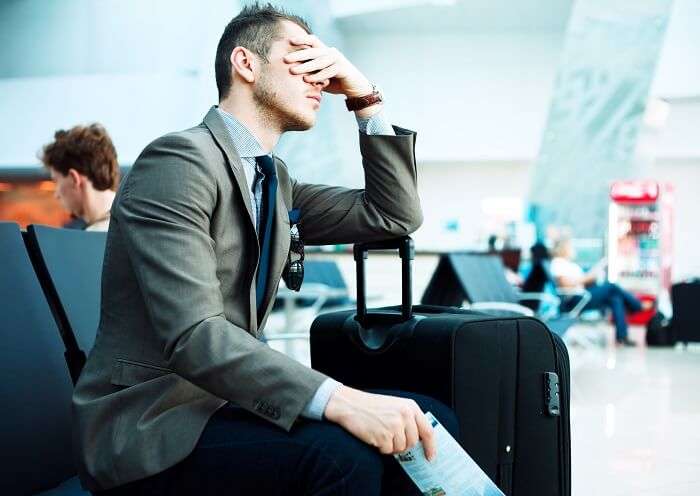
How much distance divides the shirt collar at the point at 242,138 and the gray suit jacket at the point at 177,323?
48 mm

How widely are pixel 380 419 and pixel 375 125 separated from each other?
0.74 m

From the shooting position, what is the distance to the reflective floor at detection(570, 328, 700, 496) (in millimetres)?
2988

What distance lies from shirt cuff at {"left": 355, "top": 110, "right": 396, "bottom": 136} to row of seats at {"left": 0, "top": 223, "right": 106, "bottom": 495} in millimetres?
656

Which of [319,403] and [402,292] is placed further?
[402,292]

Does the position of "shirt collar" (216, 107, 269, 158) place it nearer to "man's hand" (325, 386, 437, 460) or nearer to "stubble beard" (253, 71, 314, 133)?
"stubble beard" (253, 71, 314, 133)

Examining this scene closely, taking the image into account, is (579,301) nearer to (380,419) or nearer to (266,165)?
(266,165)

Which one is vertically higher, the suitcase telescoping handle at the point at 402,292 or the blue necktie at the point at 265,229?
the blue necktie at the point at 265,229

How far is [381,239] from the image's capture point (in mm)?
1732

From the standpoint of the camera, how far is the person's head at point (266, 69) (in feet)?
4.71

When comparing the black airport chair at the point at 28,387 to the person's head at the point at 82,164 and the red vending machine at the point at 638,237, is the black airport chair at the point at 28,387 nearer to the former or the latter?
the person's head at the point at 82,164

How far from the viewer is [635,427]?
414 cm

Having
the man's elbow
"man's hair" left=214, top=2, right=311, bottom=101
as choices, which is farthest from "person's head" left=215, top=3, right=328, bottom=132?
the man's elbow

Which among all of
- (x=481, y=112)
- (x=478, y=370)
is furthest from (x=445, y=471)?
(x=481, y=112)

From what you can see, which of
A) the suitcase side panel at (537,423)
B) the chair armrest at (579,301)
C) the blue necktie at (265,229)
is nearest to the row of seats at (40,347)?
the blue necktie at (265,229)
